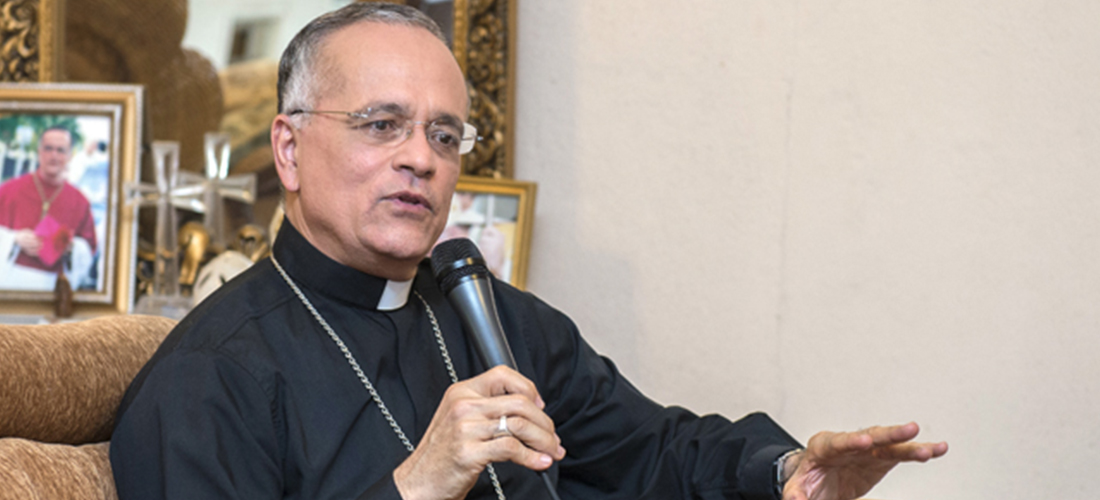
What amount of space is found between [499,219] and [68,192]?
3.87 ft

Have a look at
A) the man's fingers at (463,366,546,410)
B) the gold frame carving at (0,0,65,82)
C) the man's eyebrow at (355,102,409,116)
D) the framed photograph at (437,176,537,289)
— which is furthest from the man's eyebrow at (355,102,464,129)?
the gold frame carving at (0,0,65,82)

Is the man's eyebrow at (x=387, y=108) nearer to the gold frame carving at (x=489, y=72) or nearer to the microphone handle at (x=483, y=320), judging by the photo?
the microphone handle at (x=483, y=320)

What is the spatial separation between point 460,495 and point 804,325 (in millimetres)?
1454

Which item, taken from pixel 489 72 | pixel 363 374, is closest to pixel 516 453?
pixel 363 374

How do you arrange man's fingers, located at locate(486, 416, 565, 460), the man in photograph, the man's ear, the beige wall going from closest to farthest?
man's fingers, located at locate(486, 416, 565, 460) → the man's ear → the beige wall → the man in photograph

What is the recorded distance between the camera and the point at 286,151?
1.74 meters

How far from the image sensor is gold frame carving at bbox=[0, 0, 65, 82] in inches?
112

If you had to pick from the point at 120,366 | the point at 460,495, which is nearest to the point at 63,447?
the point at 120,366

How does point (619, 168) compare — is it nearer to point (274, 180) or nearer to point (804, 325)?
point (804, 325)

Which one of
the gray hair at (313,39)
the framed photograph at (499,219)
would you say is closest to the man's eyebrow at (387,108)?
the gray hair at (313,39)

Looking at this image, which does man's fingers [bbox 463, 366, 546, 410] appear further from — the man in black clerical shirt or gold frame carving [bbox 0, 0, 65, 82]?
gold frame carving [bbox 0, 0, 65, 82]

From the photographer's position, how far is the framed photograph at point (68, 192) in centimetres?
278

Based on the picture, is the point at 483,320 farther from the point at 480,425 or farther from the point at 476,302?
the point at 480,425

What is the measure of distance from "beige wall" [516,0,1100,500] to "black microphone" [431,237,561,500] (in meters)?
1.33
